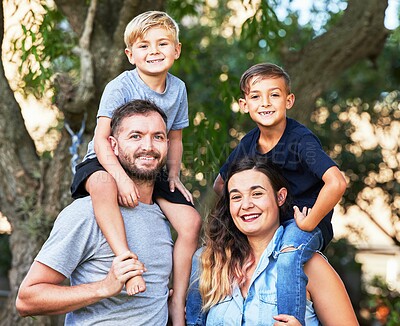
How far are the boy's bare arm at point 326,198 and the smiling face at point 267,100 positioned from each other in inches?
14.4

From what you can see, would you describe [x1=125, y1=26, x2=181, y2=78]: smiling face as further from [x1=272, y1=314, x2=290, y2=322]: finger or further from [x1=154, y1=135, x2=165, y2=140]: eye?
[x1=272, y1=314, x2=290, y2=322]: finger

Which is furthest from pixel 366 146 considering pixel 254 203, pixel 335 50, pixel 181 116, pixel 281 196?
pixel 254 203

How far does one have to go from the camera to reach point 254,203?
9.70 feet

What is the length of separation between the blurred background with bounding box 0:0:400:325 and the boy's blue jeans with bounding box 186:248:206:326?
316 mm

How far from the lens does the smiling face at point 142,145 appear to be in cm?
297

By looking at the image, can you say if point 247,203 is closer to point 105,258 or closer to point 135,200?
point 135,200

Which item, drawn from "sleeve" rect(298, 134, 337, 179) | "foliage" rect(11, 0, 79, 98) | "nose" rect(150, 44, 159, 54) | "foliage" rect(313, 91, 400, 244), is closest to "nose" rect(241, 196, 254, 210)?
"sleeve" rect(298, 134, 337, 179)

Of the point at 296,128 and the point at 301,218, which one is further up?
the point at 296,128

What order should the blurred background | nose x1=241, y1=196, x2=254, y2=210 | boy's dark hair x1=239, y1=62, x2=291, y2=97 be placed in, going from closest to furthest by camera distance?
1. nose x1=241, y1=196, x2=254, y2=210
2. boy's dark hair x1=239, y1=62, x2=291, y2=97
3. the blurred background

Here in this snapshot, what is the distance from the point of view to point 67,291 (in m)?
2.76

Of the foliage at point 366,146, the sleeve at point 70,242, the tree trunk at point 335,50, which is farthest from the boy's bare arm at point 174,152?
the foliage at point 366,146

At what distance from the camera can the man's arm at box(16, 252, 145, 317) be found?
274 centimetres

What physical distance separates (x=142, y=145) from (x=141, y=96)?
408 millimetres

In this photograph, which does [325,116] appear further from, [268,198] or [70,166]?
[268,198]
